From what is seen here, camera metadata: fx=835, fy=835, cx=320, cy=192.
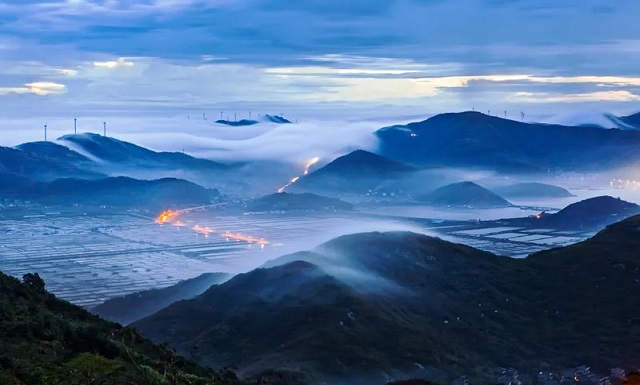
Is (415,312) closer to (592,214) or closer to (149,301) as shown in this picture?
(149,301)

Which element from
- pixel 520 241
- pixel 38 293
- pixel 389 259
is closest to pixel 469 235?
pixel 520 241

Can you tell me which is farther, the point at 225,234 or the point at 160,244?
the point at 225,234

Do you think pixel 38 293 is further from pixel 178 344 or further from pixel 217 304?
pixel 217 304

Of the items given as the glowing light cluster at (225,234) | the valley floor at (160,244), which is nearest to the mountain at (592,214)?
the valley floor at (160,244)

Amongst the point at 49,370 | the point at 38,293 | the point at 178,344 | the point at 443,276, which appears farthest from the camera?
the point at 443,276

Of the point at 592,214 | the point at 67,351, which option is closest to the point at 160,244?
the point at 592,214

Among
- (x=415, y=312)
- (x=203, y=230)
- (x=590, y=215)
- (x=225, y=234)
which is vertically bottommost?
(x=415, y=312)
